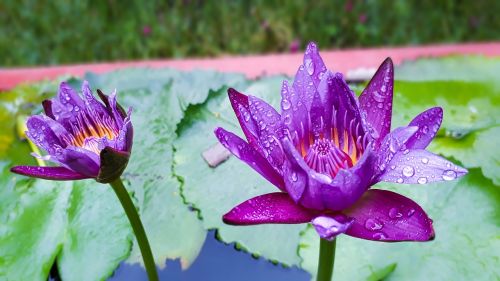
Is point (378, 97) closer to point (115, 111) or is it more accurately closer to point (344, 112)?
point (344, 112)

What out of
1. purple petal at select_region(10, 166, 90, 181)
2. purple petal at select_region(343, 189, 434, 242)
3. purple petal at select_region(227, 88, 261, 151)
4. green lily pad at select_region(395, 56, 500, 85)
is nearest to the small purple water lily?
purple petal at select_region(10, 166, 90, 181)

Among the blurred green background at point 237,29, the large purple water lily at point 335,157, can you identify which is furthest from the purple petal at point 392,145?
the blurred green background at point 237,29

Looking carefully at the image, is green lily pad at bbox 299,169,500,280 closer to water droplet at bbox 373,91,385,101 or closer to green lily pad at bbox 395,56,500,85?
water droplet at bbox 373,91,385,101

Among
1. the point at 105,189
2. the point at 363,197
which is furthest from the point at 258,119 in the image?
the point at 105,189

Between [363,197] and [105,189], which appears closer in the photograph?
[363,197]

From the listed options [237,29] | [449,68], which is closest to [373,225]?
[449,68]

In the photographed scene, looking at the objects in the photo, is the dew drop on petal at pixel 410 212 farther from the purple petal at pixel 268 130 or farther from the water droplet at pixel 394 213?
the purple petal at pixel 268 130

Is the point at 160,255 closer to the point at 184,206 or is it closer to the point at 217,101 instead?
the point at 184,206
